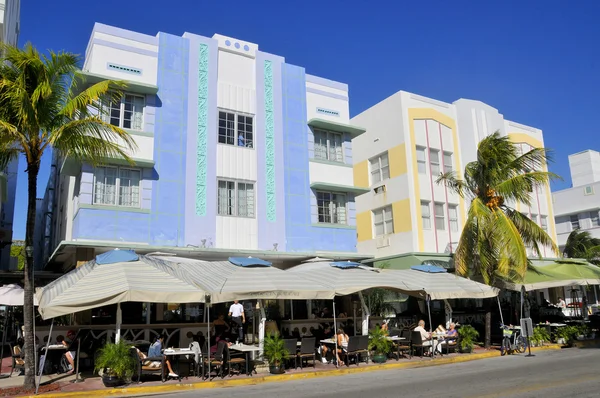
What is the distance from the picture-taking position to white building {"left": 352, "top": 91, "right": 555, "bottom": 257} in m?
27.4

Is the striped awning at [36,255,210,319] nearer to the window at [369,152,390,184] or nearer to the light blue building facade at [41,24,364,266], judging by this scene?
the light blue building facade at [41,24,364,266]

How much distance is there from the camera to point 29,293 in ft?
38.7

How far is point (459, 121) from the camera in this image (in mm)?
30719

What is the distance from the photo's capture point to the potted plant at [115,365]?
12.2 m

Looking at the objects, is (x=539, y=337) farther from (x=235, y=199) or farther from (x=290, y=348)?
(x=235, y=199)

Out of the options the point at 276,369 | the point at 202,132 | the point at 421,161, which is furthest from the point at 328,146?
the point at 276,369

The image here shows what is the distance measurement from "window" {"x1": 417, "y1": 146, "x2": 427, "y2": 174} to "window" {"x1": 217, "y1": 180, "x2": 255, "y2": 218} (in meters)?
11.5

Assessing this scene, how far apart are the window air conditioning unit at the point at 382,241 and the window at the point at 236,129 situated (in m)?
10.8

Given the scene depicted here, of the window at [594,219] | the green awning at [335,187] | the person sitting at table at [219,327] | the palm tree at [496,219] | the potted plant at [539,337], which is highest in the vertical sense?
the window at [594,219]

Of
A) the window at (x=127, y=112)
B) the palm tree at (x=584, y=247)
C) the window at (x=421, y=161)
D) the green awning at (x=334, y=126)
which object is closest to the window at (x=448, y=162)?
the window at (x=421, y=161)

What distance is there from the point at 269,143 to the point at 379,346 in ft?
31.5

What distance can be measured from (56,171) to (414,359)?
21829mm

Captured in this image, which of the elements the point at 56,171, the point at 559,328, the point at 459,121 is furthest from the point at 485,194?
the point at 56,171

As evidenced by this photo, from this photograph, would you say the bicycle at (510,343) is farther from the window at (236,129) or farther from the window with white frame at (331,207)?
the window at (236,129)
